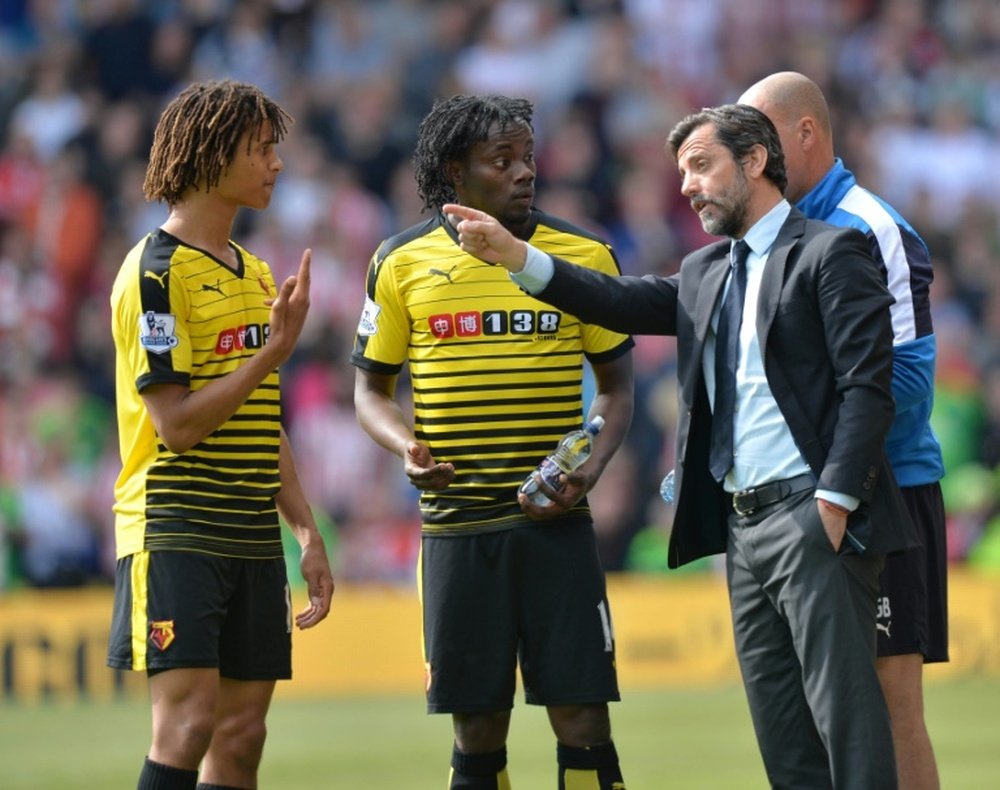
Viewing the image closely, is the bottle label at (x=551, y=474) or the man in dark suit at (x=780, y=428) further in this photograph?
the bottle label at (x=551, y=474)

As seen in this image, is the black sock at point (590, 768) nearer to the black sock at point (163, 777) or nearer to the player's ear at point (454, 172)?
the black sock at point (163, 777)

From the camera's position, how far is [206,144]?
613 centimetres

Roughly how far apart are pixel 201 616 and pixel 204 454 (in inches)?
21.3

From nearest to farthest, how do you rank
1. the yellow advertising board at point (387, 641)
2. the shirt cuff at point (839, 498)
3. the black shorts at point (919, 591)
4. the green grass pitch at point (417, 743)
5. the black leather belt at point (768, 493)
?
1. the shirt cuff at point (839, 498)
2. the black leather belt at point (768, 493)
3. the black shorts at point (919, 591)
4. the green grass pitch at point (417, 743)
5. the yellow advertising board at point (387, 641)

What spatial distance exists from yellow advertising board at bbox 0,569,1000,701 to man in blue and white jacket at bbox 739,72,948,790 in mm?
7738

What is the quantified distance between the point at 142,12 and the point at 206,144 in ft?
42.2

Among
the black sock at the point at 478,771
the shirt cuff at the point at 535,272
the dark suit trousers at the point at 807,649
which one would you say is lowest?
the black sock at the point at 478,771

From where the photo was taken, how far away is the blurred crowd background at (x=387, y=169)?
50.9ft

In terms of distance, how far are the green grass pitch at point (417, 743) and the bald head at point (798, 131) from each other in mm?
4012

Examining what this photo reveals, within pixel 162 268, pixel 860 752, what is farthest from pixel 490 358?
pixel 860 752

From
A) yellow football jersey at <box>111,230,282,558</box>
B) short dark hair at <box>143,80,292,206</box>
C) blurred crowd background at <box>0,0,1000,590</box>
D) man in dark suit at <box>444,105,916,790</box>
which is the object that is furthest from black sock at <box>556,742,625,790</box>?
blurred crowd background at <box>0,0,1000,590</box>

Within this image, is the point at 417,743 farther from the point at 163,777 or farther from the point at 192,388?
the point at 192,388

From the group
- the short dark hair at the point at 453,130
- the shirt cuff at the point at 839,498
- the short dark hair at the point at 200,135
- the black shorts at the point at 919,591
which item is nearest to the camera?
the shirt cuff at the point at 839,498

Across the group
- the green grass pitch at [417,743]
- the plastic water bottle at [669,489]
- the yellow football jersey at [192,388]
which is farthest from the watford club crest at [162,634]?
the green grass pitch at [417,743]
